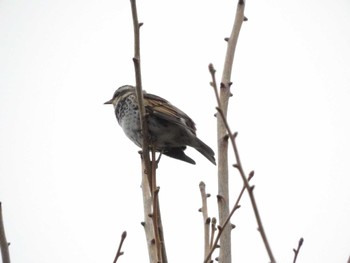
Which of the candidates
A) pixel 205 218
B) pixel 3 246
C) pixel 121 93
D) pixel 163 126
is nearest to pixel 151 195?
pixel 205 218

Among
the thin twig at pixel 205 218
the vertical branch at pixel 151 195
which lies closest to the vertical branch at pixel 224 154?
the thin twig at pixel 205 218

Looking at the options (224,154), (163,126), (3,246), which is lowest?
(3,246)

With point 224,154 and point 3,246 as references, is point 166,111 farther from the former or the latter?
point 3,246

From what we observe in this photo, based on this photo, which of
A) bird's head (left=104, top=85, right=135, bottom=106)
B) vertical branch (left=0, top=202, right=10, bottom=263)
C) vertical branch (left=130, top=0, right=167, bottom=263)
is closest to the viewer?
vertical branch (left=0, top=202, right=10, bottom=263)

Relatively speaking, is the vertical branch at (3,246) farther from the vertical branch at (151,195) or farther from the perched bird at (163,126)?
the perched bird at (163,126)

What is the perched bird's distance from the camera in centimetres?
487

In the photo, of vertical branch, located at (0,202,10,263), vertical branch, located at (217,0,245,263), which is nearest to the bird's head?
vertical branch, located at (217,0,245,263)

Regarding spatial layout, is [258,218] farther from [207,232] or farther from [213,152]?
[213,152]

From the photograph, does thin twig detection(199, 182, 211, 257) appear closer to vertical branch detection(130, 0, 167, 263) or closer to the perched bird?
vertical branch detection(130, 0, 167, 263)

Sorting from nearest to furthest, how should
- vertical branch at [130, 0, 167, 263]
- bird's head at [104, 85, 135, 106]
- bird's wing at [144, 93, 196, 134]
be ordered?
1. vertical branch at [130, 0, 167, 263]
2. bird's wing at [144, 93, 196, 134]
3. bird's head at [104, 85, 135, 106]

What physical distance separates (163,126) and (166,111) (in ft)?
0.48

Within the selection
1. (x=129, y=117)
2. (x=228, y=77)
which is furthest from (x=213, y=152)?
(x=228, y=77)

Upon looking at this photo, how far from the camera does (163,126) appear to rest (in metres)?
4.88

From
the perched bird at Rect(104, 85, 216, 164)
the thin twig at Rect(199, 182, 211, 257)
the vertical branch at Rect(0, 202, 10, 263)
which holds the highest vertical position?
the perched bird at Rect(104, 85, 216, 164)
